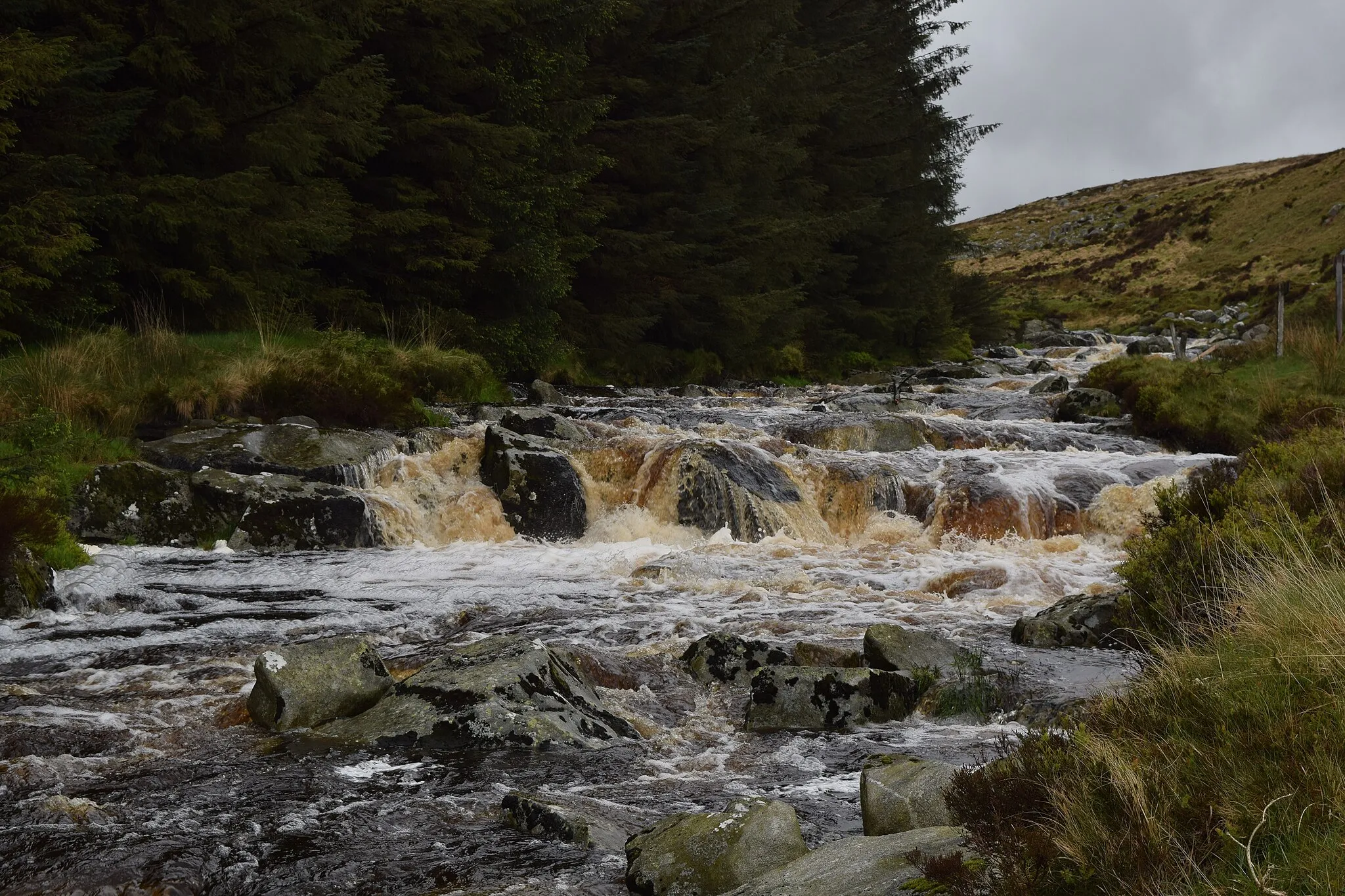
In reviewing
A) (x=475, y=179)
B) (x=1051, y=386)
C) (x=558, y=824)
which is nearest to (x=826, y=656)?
(x=558, y=824)

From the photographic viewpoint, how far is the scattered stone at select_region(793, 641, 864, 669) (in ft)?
23.6

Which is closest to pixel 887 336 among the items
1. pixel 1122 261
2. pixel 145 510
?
pixel 145 510

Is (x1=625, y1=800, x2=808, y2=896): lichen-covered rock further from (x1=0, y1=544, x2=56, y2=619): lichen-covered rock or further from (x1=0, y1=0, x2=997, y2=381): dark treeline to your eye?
(x1=0, y1=0, x2=997, y2=381): dark treeline

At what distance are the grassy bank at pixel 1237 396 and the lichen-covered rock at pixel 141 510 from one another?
12173 millimetres

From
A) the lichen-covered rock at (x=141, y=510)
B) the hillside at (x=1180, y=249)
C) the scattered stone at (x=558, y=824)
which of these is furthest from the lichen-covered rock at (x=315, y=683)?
the hillside at (x=1180, y=249)

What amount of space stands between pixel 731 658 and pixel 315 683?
8.95 ft

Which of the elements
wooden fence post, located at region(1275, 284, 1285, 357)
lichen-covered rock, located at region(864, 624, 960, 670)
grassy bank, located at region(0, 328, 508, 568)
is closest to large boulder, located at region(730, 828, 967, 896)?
lichen-covered rock, located at region(864, 624, 960, 670)

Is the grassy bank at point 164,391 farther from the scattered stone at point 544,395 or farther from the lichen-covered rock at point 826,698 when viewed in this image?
the lichen-covered rock at point 826,698

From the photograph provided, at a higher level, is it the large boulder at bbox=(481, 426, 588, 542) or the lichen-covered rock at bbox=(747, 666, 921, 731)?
the large boulder at bbox=(481, 426, 588, 542)

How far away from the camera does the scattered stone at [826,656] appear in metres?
7.21

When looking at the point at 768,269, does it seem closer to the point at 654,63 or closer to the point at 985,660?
the point at 654,63

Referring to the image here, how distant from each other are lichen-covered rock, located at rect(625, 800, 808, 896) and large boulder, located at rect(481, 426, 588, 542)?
887cm

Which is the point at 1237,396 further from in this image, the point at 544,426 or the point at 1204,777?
the point at 1204,777

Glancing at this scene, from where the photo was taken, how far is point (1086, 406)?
68.7ft
